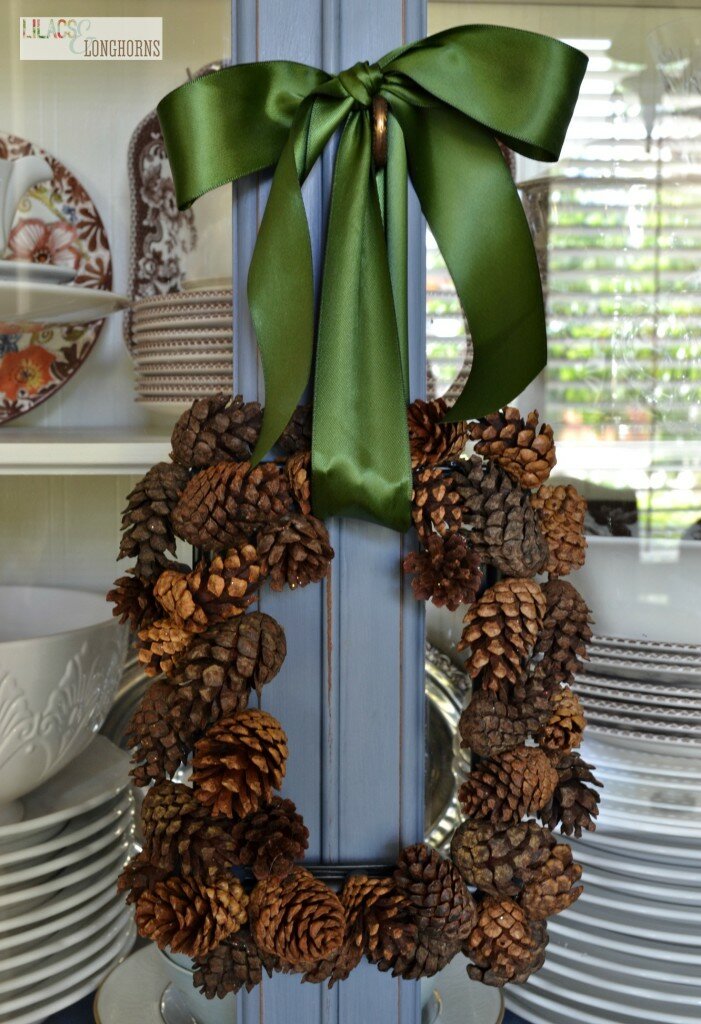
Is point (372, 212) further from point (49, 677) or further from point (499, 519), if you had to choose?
point (49, 677)

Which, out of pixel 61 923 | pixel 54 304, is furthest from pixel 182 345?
pixel 61 923

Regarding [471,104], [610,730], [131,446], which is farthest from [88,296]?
[610,730]

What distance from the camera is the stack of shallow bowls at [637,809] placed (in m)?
0.45

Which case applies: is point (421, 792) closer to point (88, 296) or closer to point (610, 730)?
point (610, 730)

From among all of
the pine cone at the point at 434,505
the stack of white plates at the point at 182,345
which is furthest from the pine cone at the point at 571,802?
the stack of white plates at the point at 182,345

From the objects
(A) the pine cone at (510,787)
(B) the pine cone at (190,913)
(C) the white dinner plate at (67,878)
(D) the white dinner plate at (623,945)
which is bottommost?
(D) the white dinner plate at (623,945)

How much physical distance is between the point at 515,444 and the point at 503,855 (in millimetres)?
161

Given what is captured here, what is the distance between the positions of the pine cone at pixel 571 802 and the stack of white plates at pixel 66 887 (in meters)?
0.19

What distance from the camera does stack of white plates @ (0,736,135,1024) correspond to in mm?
436

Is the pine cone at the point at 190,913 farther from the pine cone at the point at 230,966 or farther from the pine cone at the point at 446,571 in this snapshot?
the pine cone at the point at 446,571

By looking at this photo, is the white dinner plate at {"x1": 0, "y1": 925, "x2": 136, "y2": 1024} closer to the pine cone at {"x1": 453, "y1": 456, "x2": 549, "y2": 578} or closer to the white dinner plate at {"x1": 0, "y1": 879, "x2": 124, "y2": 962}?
the white dinner plate at {"x1": 0, "y1": 879, "x2": 124, "y2": 962}

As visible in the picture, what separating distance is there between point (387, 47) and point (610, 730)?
31cm

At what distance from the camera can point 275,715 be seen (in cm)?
41

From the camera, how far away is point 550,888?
392 mm
